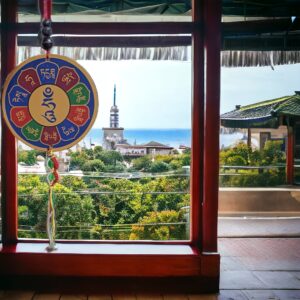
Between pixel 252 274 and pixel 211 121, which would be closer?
pixel 211 121

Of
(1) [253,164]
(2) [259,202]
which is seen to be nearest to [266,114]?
(1) [253,164]

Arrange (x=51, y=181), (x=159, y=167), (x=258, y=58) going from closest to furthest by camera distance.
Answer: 1. (x=51, y=181)
2. (x=159, y=167)
3. (x=258, y=58)

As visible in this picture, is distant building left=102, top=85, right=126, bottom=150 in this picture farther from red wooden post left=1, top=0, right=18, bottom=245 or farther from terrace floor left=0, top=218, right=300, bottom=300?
terrace floor left=0, top=218, right=300, bottom=300

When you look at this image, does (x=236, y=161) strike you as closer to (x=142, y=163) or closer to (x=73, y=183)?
(x=142, y=163)

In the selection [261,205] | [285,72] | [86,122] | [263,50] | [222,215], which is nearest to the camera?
[86,122]

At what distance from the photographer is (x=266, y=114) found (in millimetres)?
10273

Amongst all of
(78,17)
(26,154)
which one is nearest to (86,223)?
(26,154)

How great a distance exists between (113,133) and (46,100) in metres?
0.92

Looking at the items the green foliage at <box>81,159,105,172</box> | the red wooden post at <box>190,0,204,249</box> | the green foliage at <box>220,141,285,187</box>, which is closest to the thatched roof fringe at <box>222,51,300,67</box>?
the red wooden post at <box>190,0,204,249</box>

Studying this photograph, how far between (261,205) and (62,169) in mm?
5897

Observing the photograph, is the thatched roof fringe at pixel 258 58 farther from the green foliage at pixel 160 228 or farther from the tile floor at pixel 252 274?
the tile floor at pixel 252 274

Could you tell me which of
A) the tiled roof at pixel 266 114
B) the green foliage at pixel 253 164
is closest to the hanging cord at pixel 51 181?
the green foliage at pixel 253 164

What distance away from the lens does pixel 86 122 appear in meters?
3.06

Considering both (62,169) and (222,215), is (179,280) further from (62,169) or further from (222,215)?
(222,215)
